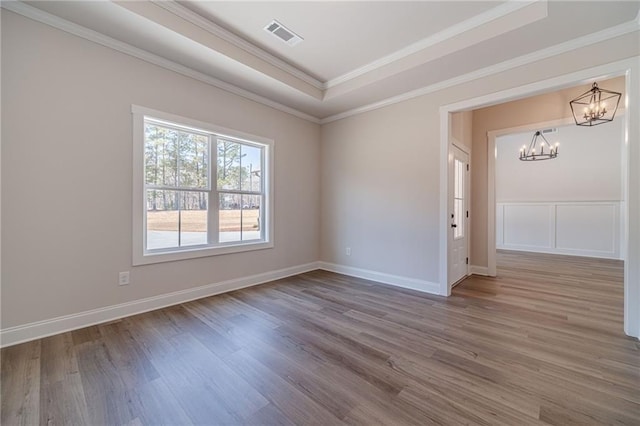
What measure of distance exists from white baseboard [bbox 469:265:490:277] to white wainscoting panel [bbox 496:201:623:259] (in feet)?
12.1

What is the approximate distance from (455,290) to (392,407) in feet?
8.66

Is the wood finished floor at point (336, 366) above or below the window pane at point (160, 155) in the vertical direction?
below

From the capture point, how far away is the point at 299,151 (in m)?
4.57

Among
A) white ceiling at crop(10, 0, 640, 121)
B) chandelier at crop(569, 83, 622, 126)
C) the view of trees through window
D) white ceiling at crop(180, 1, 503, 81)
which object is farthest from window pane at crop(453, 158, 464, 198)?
the view of trees through window

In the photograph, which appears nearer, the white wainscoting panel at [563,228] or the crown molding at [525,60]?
the crown molding at [525,60]

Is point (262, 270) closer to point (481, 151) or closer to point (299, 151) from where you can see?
point (299, 151)

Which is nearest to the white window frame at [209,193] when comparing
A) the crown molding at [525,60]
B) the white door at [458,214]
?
the crown molding at [525,60]

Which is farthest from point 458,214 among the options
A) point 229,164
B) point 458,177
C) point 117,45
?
point 117,45

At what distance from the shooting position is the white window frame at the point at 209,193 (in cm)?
276

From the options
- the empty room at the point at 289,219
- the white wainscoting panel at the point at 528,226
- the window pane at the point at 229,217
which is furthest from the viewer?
the white wainscoting panel at the point at 528,226

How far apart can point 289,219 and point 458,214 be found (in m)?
2.78

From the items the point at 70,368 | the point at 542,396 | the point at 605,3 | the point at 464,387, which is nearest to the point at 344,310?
the point at 464,387

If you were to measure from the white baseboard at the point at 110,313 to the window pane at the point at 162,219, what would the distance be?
626 millimetres

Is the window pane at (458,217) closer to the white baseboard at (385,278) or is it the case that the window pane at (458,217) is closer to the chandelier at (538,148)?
the white baseboard at (385,278)
